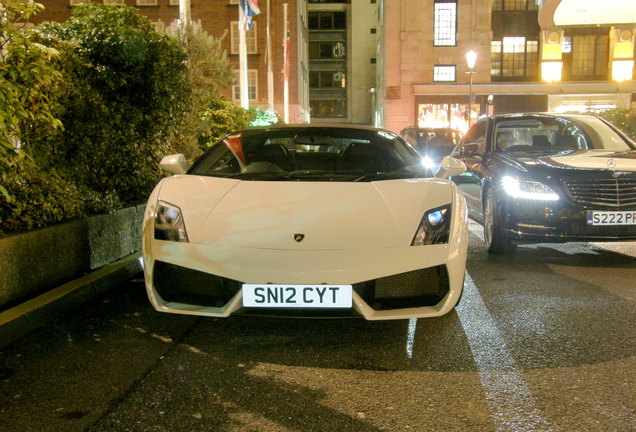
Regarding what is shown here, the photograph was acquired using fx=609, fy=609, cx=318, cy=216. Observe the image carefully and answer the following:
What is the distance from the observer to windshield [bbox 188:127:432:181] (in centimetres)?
427

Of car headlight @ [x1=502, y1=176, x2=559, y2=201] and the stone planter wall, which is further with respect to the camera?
car headlight @ [x1=502, y1=176, x2=559, y2=201]

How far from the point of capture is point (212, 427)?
8.18ft

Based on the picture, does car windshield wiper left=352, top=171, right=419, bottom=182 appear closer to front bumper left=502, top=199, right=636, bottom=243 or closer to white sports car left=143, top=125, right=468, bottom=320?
white sports car left=143, top=125, right=468, bottom=320

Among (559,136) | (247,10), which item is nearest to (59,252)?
(559,136)

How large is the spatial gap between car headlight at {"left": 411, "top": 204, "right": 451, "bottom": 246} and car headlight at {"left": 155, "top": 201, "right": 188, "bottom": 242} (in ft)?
4.40

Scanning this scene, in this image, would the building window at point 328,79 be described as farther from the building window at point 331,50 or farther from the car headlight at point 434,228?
the car headlight at point 434,228

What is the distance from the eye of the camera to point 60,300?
4.31m

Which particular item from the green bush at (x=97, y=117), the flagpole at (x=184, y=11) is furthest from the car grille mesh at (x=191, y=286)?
the flagpole at (x=184, y=11)

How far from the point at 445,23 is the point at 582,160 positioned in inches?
1332

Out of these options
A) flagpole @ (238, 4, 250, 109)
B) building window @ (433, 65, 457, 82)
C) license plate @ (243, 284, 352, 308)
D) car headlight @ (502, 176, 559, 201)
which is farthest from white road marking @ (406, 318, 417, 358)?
building window @ (433, 65, 457, 82)

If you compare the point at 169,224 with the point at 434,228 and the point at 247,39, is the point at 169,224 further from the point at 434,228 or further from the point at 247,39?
the point at 247,39

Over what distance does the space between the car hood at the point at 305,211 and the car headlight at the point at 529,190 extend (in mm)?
2185

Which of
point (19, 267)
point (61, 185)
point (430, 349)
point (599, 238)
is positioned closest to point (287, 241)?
point (430, 349)

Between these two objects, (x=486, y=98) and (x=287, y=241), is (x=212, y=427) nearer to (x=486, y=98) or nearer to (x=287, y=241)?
(x=287, y=241)
